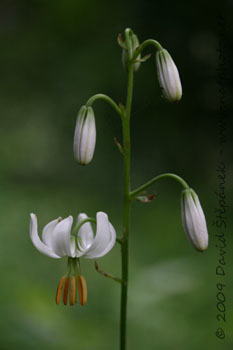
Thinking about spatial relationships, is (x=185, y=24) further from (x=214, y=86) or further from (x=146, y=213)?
(x=146, y=213)

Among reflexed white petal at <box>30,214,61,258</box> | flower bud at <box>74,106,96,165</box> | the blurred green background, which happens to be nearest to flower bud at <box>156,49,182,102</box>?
flower bud at <box>74,106,96,165</box>

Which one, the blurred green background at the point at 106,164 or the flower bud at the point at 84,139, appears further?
the blurred green background at the point at 106,164

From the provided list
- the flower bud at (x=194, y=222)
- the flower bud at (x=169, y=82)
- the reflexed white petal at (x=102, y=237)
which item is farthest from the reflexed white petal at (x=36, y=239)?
the flower bud at (x=169, y=82)

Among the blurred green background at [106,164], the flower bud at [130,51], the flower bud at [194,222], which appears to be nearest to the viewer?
the flower bud at [194,222]

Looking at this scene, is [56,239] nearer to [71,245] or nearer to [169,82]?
[71,245]

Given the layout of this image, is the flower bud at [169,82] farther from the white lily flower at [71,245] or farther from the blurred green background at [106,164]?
the blurred green background at [106,164]

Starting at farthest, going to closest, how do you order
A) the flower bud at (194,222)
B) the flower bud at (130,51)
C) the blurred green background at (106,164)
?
the blurred green background at (106,164) < the flower bud at (130,51) < the flower bud at (194,222)

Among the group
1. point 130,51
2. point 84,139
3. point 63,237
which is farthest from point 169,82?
point 63,237

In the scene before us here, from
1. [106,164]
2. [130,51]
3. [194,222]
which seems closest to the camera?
[194,222]

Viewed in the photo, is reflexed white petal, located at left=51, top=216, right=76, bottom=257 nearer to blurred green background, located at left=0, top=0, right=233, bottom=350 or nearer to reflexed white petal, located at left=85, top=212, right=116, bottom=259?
reflexed white petal, located at left=85, top=212, right=116, bottom=259
